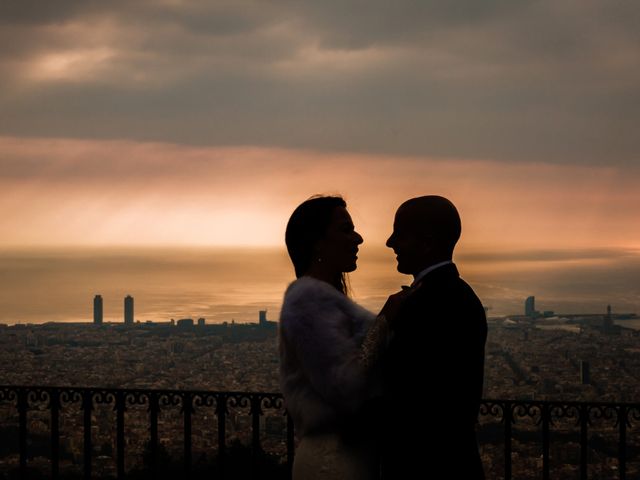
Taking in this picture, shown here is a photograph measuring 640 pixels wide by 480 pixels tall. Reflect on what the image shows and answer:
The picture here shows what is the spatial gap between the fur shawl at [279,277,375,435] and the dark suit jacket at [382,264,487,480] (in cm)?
21

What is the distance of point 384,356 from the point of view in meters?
3.80

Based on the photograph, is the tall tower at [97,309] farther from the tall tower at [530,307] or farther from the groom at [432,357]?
the groom at [432,357]

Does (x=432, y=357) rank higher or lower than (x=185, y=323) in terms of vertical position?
higher

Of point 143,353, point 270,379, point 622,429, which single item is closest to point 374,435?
point 622,429

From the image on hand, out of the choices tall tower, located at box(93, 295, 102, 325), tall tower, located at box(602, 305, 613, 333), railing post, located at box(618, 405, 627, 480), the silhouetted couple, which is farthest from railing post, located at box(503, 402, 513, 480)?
tall tower, located at box(93, 295, 102, 325)

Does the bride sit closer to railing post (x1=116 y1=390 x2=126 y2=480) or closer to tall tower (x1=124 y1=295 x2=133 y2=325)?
railing post (x1=116 y1=390 x2=126 y2=480)

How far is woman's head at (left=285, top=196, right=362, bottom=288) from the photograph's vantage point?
412cm

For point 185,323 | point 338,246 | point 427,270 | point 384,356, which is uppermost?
point 338,246

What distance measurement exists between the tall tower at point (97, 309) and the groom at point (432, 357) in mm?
72103

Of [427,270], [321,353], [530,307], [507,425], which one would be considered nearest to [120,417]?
[507,425]

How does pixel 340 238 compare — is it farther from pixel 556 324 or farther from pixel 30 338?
pixel 556 324

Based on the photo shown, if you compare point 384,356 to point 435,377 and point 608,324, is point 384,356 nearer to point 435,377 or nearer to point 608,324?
point 435,377

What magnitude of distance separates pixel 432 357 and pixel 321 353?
564mm

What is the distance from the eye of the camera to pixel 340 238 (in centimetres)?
412
